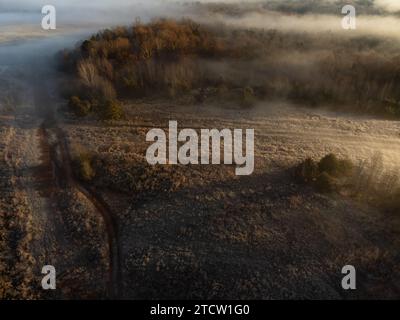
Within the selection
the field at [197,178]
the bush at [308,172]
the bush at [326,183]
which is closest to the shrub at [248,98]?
the field at [197,178]

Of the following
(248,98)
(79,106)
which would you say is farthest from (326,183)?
(79,106)

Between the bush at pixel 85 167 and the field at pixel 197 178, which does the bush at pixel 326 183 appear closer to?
the field at pixel 197 178

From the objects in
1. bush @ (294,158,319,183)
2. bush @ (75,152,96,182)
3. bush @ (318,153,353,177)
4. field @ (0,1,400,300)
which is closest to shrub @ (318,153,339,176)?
bush @ (318,153,353,177)

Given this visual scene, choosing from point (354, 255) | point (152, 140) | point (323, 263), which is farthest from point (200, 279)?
point (152, 140)

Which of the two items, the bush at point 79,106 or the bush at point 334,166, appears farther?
the bush at point 79,106

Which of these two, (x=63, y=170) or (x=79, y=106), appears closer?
(x=63, y=170)

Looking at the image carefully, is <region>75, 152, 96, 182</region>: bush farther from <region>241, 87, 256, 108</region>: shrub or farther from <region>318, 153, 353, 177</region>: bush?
<region>318, 153, 353, 177</region>: bush

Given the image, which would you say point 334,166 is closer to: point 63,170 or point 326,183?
point 326,183

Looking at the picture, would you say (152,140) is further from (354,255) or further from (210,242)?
(354,255)
